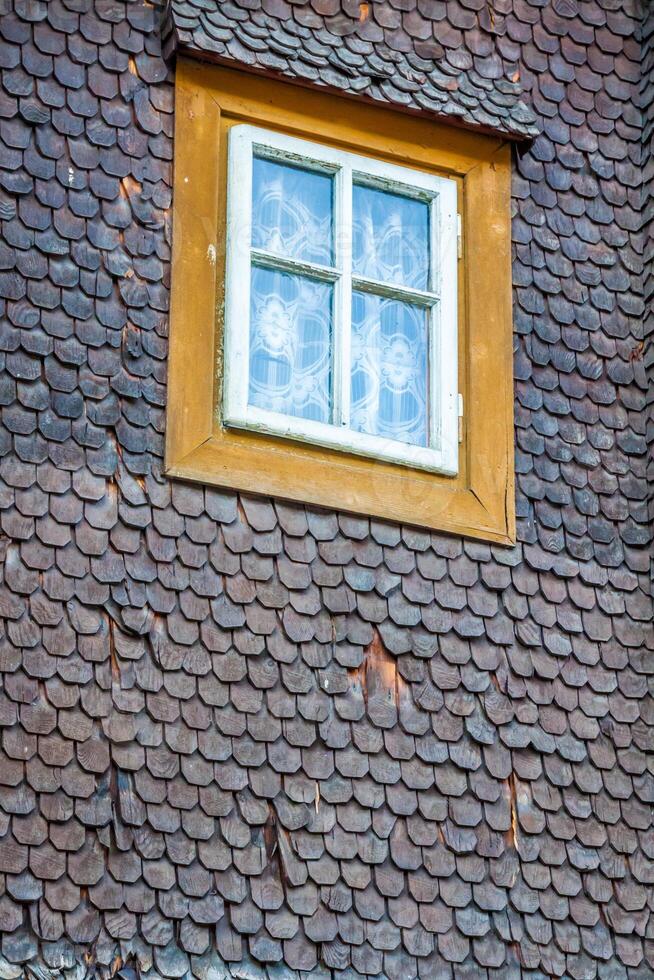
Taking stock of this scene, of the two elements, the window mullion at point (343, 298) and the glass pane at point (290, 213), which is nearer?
the window mullion at point (343, 298)

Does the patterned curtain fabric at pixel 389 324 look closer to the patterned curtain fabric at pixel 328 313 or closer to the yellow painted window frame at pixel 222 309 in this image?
the patterned curtain fabric at pixel 328 313

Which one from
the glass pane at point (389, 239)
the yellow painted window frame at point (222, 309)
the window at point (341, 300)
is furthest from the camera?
the glass pane at point (389, 239)

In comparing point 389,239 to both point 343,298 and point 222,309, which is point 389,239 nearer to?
point 343,298

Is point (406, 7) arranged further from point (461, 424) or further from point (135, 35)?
point (461, 424)

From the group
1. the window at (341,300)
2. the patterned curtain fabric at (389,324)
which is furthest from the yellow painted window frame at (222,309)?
the patterned curtain fabric at (389,324)

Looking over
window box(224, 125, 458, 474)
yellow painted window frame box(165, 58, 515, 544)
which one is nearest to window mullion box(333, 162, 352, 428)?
window box(224, 125, 458, 474)

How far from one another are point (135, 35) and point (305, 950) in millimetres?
3852

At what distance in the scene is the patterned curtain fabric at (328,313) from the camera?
830 centimetres

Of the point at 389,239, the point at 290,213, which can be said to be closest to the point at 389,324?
the point at 389,239

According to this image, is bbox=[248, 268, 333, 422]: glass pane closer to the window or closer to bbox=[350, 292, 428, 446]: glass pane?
the window

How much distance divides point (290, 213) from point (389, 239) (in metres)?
0.48

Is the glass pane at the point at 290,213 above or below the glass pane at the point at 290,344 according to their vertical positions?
above

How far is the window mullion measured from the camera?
27.2ft

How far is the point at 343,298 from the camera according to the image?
8430 millimetres
